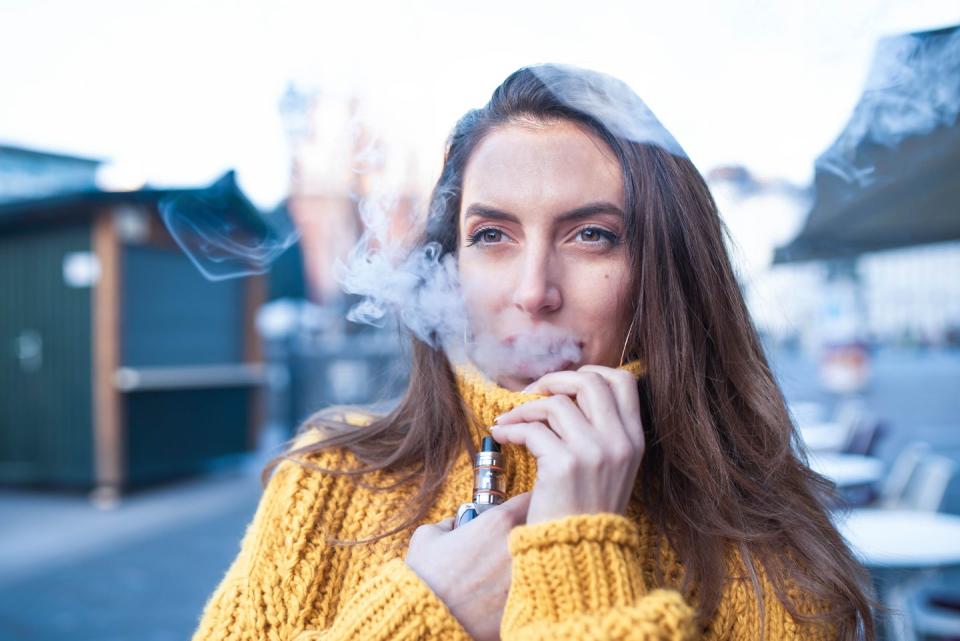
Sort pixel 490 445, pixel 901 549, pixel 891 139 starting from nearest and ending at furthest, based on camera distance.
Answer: pixel 490 445 → pixel 891 139 → pixel 901 549

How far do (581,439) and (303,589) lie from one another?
1.89 ft

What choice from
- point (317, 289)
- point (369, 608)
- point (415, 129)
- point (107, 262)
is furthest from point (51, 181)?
point (369, 608)

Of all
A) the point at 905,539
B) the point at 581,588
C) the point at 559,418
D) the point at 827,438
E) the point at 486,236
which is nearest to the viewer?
the point at 581,588

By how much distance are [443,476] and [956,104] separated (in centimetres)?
129

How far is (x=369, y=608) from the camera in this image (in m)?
1.12

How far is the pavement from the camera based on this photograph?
13.5ft

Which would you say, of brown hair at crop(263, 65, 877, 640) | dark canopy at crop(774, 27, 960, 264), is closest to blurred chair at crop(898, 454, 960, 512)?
dark canopy at crop(774, 27, 960, 264)

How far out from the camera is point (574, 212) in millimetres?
1270

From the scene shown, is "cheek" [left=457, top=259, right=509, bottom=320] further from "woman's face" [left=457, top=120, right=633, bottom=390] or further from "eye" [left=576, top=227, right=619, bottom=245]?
"eye" [left=576, top=227, right=619, bottom=245]

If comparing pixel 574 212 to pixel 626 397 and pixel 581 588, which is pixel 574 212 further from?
pixel 581 588

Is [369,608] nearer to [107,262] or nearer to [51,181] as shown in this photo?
[107,262]

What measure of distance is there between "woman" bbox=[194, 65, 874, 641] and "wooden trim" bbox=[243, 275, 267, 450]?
7.63 metres

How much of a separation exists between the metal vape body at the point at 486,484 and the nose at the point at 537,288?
239 mm

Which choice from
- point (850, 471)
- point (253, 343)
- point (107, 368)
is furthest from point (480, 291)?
point (253, 343)
